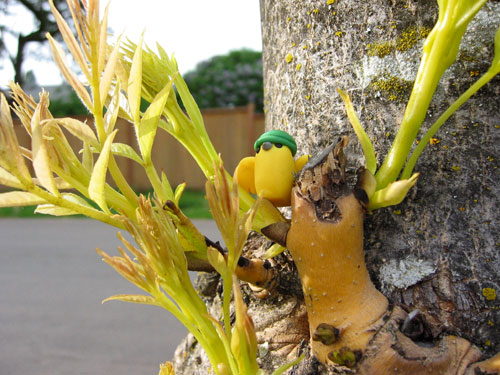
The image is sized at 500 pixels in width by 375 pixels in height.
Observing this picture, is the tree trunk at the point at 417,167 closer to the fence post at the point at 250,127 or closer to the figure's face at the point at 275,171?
the figure's face at the point at 275,171

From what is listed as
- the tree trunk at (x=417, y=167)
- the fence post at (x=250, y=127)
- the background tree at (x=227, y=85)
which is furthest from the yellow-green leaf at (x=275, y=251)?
the background tree at (x=227, y=85)

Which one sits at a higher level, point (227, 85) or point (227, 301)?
point (227, 301)

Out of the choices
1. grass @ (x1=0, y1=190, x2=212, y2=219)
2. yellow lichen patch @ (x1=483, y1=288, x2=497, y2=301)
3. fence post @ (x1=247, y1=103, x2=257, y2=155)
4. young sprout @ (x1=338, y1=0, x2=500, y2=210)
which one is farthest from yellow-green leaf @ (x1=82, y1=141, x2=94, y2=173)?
fence post @ (x1=247, y1=103, x2=257, y2=155)

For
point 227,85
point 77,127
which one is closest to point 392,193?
point 77,127

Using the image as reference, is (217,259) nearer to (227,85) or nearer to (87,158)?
(87,158)

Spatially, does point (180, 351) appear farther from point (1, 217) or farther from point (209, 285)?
point (1, 217)

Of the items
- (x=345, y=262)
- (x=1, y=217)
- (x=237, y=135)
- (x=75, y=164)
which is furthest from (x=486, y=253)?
(x=237, y=135)

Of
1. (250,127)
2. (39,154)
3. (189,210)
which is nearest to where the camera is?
(39,154)
